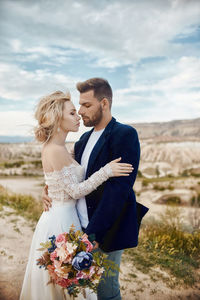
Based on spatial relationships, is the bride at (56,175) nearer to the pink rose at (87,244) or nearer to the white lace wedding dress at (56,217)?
the white lace wedding dress at (56,217)

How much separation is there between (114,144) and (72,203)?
796 millimetres

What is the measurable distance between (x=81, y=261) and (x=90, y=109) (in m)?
1.50

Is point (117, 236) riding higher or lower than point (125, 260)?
higher

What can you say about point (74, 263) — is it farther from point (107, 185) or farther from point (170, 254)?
point (170, 254)

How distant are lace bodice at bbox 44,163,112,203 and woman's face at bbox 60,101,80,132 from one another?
15.7 inches

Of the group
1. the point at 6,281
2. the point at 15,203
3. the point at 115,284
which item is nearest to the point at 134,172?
the point at 115,284

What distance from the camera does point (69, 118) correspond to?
9.14 feet

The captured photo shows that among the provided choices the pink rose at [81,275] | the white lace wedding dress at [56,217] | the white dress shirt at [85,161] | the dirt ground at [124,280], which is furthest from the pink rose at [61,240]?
the dirt ground at [124,280]

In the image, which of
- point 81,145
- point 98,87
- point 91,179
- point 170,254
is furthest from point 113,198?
point 170,254

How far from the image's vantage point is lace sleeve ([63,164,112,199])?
2.47 metres

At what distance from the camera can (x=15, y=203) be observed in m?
10.1

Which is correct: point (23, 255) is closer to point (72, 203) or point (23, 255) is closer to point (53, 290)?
point (53, 290)

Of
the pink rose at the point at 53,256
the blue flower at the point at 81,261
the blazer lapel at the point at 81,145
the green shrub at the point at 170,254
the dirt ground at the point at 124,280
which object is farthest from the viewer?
the green shrub at the point at 170,254

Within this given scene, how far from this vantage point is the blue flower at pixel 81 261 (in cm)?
200
